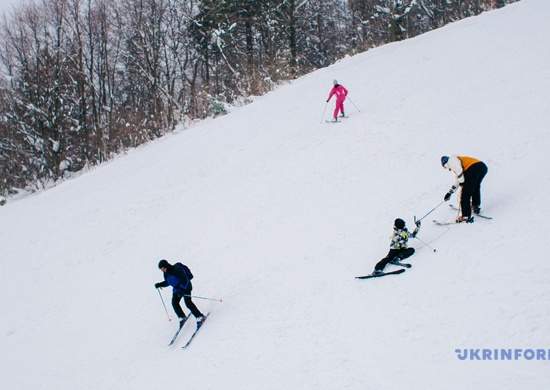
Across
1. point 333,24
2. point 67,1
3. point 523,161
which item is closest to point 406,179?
point 523,161

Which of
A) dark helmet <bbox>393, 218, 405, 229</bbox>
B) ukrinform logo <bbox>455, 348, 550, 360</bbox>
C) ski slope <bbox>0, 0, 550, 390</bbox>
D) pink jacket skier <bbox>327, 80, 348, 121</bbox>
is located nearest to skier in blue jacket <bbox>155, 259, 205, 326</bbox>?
ski slope <bbox>0, 0, 550, 390</bbox>

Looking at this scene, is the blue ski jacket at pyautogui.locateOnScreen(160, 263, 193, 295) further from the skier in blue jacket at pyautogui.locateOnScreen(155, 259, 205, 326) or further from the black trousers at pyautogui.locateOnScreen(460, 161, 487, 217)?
the black trousers at pyautogui.locateOnScreen(460, 161, 487, 217)

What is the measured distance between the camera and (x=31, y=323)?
1183 centimetres

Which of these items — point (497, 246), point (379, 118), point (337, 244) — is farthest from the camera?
point (379, 118)

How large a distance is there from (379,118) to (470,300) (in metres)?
9.40

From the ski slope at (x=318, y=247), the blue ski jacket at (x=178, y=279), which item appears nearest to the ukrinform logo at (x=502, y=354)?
the ski slope at (x=318, y=247)

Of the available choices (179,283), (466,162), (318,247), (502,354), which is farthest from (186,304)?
(466,162)

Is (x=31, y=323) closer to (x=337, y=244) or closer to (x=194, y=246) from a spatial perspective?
(x=194, y=246)

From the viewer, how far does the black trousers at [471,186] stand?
8391 mm

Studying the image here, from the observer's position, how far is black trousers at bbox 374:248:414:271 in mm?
8133

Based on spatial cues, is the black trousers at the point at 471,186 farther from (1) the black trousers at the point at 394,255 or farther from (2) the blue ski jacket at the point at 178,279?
(2) the blue ski jacket at the point at 178,279

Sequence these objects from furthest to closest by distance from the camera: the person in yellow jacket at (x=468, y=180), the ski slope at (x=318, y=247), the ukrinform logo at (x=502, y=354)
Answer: the person in yellow jacket at (x=468, y=180)
the ski slope at (x=318, y=247)
the ukrinform logo at (x=502, y=354)

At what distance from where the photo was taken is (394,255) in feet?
27.0

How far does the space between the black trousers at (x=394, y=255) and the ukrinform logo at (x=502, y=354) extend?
2.41m
